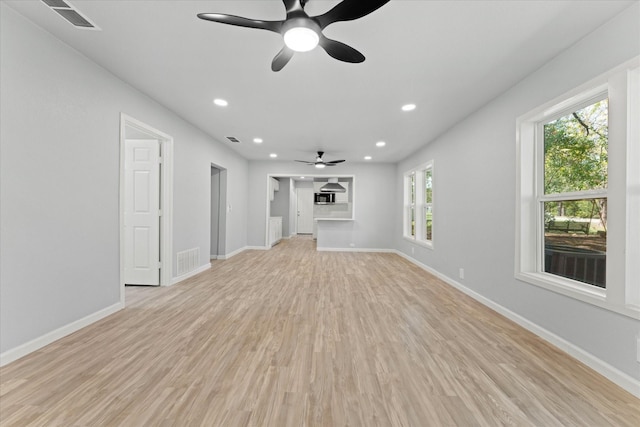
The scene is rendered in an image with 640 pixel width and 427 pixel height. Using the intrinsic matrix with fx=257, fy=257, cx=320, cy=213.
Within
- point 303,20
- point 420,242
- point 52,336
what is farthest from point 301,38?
point 420,242

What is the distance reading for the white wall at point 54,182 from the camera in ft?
6.19

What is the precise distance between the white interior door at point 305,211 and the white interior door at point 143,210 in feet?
28.4

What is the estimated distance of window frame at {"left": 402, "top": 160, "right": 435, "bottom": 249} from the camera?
5.40m

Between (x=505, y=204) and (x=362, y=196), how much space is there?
4.56 m

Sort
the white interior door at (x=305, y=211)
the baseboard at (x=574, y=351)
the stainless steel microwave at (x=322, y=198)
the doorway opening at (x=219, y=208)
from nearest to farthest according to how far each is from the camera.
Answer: the baseboard at (x=574, y=351), the doorway opening at (x=219, y=208), the stainless steel microwave at (x=322, y=198), the white interior door at (x=305, y=211)

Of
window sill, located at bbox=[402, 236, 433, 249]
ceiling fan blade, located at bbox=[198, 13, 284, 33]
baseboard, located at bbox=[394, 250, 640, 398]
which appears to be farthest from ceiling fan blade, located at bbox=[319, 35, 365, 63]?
window sill, located at bbox=[402, 236, 433, 249]

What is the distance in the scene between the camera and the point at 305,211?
12523 millimetres

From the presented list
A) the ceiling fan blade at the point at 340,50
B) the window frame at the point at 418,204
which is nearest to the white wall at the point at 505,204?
the window frame at the point at 418,204

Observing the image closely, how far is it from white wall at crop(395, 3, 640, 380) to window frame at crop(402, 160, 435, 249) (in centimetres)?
36

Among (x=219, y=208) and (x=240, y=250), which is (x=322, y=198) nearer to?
(x=240, y=250)

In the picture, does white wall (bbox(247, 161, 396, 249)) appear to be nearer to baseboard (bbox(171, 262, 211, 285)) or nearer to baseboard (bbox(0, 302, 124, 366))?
baseboard (bbox(171, 262, 211, 285))

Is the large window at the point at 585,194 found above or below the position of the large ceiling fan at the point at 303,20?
below

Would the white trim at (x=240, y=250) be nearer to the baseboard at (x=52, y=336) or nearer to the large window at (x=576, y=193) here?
the baseboard at (x=52, y=336)

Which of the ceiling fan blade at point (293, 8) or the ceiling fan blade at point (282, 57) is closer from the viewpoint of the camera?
the ceiling fan blade at point (293, 8)
